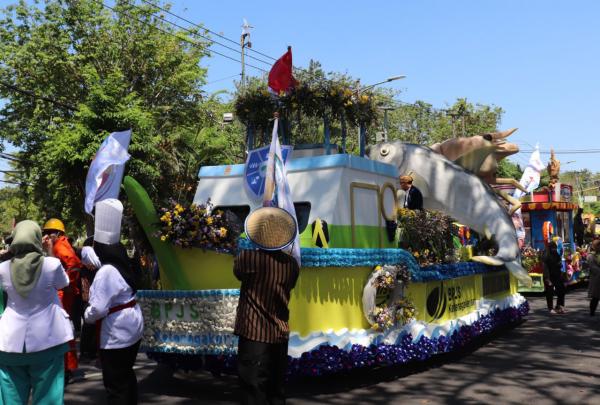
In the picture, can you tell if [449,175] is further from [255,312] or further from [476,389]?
[255,312]

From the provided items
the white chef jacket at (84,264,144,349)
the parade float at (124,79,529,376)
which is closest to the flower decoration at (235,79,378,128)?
the parade float at (124,79,529,376)

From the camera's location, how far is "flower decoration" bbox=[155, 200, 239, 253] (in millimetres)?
6770

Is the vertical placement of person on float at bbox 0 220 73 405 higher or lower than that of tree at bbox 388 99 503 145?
lower

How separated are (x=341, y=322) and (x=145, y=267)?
10864 mm

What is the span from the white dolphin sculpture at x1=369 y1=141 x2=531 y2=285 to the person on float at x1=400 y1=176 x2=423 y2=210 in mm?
863

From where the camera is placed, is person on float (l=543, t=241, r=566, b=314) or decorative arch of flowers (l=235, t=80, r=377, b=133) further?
person on float (l=543, t=241, r=566, b=314)

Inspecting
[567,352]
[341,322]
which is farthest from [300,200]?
[567,352]

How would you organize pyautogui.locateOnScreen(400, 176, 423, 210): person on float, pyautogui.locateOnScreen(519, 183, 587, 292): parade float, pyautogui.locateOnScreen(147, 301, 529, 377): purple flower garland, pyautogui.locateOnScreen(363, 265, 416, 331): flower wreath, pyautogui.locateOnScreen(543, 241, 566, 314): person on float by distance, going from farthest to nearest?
1. pyautogui.locateOnScreen(519, 183, 587, 292): parade float
2. pyautogui.locateOnScreen(543, 241, 566, 314): person on float
3. pyautogui.locateOnScreen(400, 176, 423, 210): person on float
4. pyautogui.locateOnScreen(363, 265, 416, 331): flower wreath
5. pyautogui.locateOnScreen(147, 301, 529, 377): purple flower garland

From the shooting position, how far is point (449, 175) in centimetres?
1043

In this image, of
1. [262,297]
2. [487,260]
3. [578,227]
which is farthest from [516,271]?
[578,227]

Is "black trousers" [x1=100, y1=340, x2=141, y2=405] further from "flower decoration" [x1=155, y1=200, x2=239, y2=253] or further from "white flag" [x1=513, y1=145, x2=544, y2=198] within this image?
"white flag" [x1=513, y1=145, x2=544, y2=198]

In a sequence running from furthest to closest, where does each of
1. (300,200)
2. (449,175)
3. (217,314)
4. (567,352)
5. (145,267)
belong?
1. (145,267)
2. (449,175)
3. (567,352)
4. (300,200)
5. (217,314)

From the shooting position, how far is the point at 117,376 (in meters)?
5.07

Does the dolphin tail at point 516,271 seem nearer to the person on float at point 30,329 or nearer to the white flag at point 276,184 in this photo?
the white flag at point 276,184
